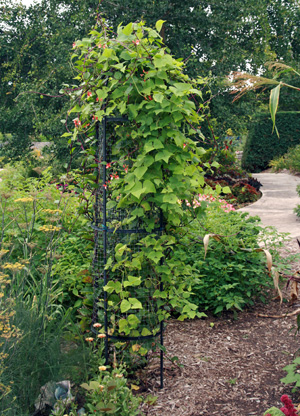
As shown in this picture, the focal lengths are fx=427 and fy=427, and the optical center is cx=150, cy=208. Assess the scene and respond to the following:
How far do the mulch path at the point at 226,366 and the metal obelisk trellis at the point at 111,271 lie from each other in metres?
0.21

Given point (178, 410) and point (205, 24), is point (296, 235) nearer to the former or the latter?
point (178, 410)

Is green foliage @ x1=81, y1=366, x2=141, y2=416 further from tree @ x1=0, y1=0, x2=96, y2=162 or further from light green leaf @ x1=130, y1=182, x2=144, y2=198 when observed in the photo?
tree @ x1=0, y1=0, x2=96, y2=162

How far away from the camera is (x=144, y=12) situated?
9.78m

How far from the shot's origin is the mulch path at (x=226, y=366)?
8.33ft

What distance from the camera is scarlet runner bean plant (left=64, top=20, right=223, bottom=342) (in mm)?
2373

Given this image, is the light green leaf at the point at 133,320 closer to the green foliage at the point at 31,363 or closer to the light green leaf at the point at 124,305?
the light green leaf at the point at 124,305

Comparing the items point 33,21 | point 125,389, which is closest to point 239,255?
point 125,389

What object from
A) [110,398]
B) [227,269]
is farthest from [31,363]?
[227,269]

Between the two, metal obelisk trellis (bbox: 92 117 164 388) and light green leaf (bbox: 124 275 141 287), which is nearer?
light green leaf (bbox: 124 275 141 287)

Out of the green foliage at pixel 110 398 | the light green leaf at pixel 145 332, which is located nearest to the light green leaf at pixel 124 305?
the light green leaf at pixel 145 332

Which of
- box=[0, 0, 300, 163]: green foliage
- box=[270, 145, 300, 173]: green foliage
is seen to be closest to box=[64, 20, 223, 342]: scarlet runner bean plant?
box=[0, 0, 300, 163]: green foliage

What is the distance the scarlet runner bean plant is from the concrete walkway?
367 cm

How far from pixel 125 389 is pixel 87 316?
30.1 inches

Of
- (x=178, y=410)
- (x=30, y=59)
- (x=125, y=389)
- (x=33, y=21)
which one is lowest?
(x=178, y=410)
